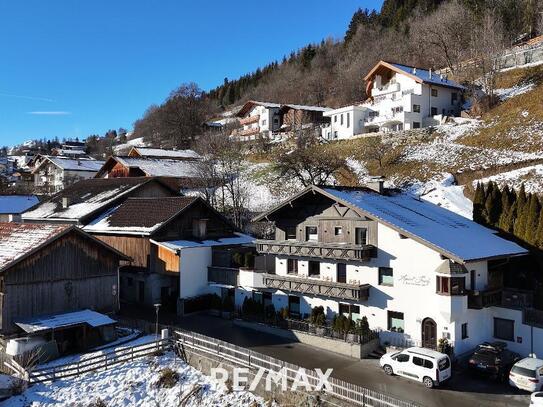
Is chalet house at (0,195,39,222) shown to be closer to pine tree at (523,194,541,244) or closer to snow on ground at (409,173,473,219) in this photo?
snow on ground at (409,173,473,219)

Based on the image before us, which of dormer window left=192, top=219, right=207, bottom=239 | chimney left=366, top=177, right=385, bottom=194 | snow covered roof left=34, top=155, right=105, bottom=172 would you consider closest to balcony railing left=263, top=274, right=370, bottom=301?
chimney left=366, top=177, right=385, bottom=194

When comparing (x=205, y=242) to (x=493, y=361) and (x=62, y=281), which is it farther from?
(x=493, y=361)

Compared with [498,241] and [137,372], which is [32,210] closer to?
[137,372]

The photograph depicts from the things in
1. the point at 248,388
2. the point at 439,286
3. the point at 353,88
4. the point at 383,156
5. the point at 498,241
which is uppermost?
the point at 353,88

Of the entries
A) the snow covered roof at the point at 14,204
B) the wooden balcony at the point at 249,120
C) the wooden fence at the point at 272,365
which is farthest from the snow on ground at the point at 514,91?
the snow covered roof at the point at 14,204

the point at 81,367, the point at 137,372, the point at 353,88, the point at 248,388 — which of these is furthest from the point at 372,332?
the point at 353,88

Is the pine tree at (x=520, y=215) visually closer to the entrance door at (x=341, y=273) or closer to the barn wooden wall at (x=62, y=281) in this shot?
the entrance door at (x=341, y=273)
